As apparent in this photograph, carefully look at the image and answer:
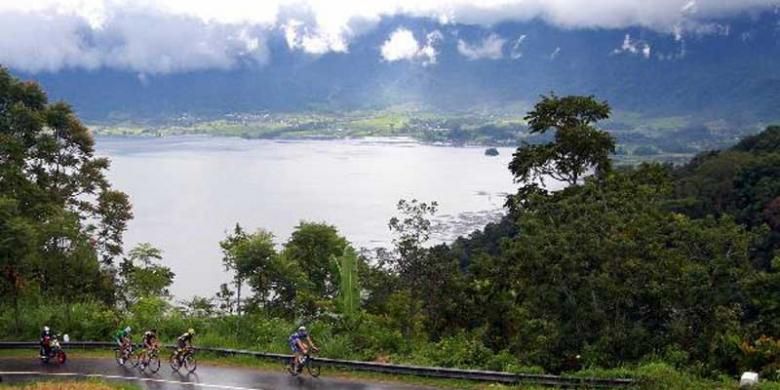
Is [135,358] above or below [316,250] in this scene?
below

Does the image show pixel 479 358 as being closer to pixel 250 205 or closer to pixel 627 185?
pixel 627 185

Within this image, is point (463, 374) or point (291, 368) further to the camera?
point (291, 368)

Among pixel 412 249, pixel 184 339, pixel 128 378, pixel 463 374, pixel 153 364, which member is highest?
pixel 412 249

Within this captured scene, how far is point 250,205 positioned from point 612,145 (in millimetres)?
93745

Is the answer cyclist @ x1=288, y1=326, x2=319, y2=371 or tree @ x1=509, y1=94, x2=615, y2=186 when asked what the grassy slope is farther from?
tree @ x1=509, y1=94, x2=615, y2=186

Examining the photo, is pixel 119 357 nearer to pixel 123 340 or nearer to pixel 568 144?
pixel 123 340

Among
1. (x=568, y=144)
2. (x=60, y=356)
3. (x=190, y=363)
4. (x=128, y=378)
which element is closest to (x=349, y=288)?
(x=190, y=363)

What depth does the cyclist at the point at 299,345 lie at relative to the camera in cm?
1989

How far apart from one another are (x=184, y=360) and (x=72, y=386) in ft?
11.4

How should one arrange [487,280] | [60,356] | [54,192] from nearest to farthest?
[60,356] → [487,280] → [54,192]

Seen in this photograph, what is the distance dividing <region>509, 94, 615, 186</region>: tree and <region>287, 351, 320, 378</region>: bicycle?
15364 mm

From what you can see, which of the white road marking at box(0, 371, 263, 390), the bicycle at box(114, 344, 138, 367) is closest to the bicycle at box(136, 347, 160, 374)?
the bicycle at box(114, 344, 138, 367)

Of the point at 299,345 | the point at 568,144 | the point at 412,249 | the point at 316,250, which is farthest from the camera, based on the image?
A: the point at 316,250

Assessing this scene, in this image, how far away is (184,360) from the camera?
827 inches
